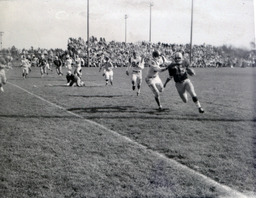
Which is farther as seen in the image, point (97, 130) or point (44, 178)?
point (97, 130)

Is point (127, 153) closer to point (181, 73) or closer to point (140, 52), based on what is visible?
point (181, 73)

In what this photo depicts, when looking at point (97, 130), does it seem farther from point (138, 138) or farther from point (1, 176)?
point (1, 176)

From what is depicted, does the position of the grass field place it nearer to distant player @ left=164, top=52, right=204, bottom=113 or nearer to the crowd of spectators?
distant player @ left=164, top=52, right=204, bottom=113

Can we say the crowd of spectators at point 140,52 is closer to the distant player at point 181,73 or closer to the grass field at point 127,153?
the distant player at point 181,73

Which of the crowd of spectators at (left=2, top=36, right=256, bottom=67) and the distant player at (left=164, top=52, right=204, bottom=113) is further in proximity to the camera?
the crowd of spectators at (left=2, top=36, right=256, bottom=67)

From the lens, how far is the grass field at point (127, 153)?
4035mm

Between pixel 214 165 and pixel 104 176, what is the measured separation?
1.64 m

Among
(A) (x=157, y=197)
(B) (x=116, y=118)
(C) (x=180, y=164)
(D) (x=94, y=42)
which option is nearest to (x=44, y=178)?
(A) (x=157, y=197)

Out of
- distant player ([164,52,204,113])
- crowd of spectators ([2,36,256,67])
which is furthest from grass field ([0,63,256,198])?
crowd of spectators ([2,36,256,67])

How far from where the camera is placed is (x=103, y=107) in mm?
10141

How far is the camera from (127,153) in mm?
5367

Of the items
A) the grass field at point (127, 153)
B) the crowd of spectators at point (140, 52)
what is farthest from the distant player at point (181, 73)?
the crowd of spectators at point (140, 52)

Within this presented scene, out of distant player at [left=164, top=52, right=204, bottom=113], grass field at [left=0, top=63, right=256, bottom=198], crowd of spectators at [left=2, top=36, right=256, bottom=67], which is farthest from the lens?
crowd of spectators at [left=2, top=36, right=256, bottom=67]

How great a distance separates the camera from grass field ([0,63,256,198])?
4035 mm
